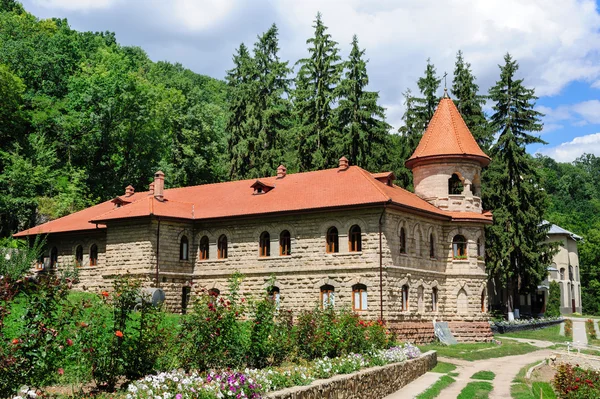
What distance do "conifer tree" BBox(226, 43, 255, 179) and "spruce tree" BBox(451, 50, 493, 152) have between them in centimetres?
1553

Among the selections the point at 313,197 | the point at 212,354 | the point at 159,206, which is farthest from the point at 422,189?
the point at 212,354

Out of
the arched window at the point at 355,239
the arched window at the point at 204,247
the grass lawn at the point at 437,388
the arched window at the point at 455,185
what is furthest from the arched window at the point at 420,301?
the arched window at the point at 204,247

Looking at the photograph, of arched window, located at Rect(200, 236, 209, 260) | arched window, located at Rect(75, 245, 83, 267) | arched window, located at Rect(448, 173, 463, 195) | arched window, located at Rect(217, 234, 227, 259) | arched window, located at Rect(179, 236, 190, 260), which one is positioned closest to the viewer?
arched window, located at Rect(217, 234, 227, 259)

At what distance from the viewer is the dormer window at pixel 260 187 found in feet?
117

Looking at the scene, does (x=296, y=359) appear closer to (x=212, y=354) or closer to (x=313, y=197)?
(x=212, y=354)

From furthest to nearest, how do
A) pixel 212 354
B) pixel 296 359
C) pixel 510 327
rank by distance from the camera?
pixel 510 327 → pixel 296 359 → pixel 212 354

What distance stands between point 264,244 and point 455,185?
1223 cm

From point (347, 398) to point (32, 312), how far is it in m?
7.93

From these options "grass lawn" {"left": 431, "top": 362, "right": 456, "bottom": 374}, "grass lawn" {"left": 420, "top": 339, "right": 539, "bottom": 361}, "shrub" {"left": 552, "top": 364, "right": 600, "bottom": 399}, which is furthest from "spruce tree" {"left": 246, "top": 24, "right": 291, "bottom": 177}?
"shrub" {"left": 552, "top": 364, "right": 600, "bottom": 399}

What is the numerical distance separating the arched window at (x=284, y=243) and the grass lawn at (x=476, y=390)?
13.0 metres

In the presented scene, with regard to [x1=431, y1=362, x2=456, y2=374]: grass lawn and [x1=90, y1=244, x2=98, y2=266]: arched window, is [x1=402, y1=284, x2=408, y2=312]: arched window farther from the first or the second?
[x1=90, y1=244, x2=98, y2=266]: arched window

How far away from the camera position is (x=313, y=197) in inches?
1298

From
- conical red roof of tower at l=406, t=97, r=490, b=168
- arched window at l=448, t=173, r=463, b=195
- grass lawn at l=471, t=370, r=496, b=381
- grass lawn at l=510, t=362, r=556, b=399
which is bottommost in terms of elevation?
grass lawn at l=510, t=362, r=556, b=399

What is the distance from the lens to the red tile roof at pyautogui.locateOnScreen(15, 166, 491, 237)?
31.9 meters
